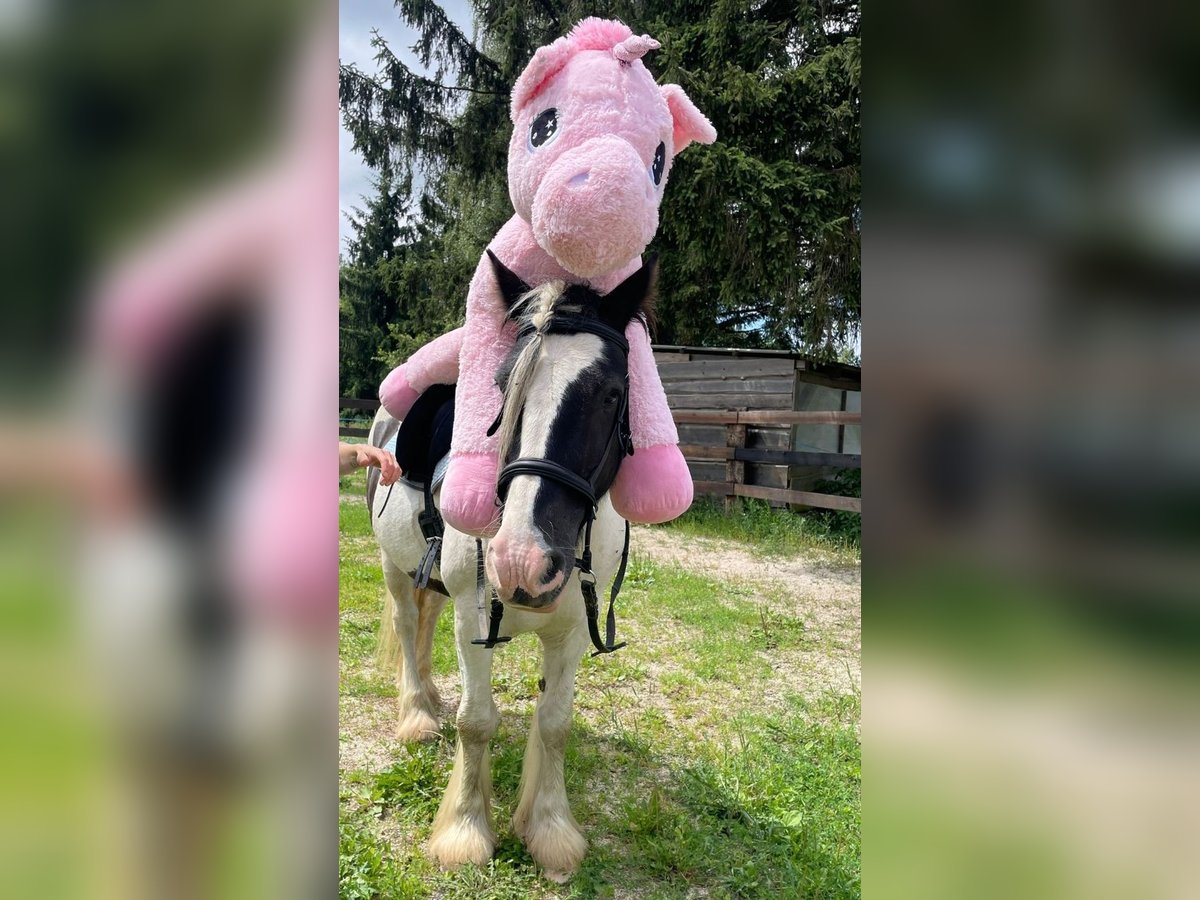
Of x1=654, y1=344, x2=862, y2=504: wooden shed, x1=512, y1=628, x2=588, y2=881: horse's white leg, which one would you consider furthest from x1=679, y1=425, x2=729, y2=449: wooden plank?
x1=512, y1=628, x2=588, y2=881: horse's white leg

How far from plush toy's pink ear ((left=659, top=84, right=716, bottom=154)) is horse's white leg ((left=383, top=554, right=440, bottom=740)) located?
2160 mm

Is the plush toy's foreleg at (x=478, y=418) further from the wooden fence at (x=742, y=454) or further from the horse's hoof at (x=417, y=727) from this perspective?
the wooden fence at (x=742, y=454)

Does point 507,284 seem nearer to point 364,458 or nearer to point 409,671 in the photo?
point 364,458

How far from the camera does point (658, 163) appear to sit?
1.65 m

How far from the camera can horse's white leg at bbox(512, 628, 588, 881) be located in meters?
2.14

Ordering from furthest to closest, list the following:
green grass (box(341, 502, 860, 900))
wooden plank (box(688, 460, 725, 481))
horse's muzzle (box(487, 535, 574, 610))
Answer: wooden plank (box(688, 460, 725, 481)) → green grass (box(341, 502, 860, 900)) → horse's muzzle (box(487, 535, 574, 610))

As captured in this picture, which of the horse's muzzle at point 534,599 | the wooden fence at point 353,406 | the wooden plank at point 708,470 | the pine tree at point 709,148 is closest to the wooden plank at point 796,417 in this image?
the wooden plank at point 708,470

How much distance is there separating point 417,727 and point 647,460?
201cm
